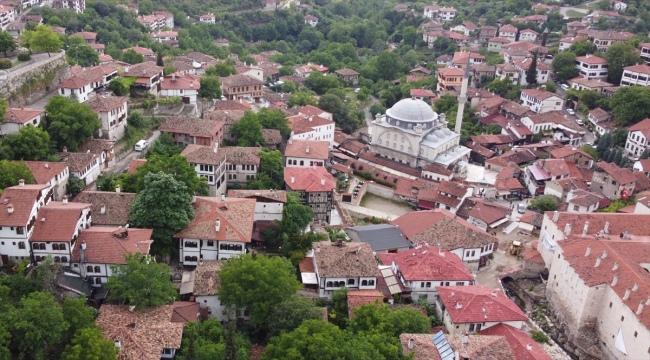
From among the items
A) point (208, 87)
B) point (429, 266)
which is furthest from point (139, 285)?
point (208, 87)

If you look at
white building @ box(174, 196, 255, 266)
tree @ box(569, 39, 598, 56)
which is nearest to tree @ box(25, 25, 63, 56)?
white building @ box(174, 196, 255, 266)

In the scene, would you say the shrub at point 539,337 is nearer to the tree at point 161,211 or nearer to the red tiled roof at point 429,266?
the red tiled roof at point 429,266

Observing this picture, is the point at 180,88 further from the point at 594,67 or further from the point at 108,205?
the point at 594,67

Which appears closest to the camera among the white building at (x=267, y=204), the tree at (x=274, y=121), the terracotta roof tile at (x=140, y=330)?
the terracotta roof tile at (x=140, y=330)

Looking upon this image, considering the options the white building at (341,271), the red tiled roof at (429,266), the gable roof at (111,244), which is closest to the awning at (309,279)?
the white building at (341,271)

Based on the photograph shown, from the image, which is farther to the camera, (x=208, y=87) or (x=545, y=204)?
(x=208, y=87)
